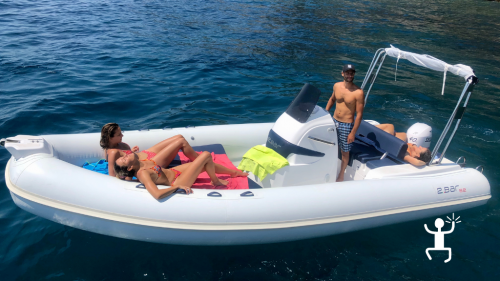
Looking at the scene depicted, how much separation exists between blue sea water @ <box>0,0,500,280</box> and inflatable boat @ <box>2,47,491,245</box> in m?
0.32

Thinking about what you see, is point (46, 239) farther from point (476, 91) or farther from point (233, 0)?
point (233, 0)

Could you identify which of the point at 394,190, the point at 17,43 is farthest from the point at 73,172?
the point at 17,43

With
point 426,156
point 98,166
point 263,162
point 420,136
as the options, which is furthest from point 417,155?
point 98,166

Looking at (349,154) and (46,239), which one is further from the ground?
(349,154)

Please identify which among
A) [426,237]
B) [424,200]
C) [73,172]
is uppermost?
[73,172]

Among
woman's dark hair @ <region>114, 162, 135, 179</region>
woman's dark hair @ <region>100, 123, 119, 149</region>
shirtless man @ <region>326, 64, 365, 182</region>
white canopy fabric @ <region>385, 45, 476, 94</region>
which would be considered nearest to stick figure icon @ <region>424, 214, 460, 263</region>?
shirtless man @ <region>326, 64, 365, 182</region>

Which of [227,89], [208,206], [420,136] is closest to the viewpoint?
[208,206]

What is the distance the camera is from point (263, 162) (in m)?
4.04

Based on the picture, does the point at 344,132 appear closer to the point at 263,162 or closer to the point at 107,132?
the point at 263,162

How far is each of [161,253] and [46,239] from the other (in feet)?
4.20

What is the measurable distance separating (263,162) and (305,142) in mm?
508

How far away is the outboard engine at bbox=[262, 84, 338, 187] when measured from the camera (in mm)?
4070

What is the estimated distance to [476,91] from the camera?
28.1ft

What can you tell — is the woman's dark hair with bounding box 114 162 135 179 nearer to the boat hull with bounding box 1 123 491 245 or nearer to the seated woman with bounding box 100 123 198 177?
the boat hull with bounding box 1 123 491 245
